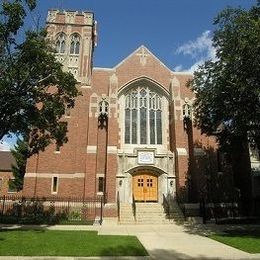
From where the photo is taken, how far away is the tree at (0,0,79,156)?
54.5 feet

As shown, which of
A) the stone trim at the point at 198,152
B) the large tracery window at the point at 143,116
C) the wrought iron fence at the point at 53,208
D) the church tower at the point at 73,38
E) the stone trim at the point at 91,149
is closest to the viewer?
the wrought iron fence at the point at 53,208

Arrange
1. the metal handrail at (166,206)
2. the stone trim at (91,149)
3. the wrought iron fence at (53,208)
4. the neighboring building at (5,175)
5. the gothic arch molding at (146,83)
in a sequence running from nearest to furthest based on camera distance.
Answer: the wrought iron fence at (53,208) → the metal handrail at (166,206) → the stone trim at (91,149) → the gothic arch molding at (146,83) → the neighboring building at (5,175)

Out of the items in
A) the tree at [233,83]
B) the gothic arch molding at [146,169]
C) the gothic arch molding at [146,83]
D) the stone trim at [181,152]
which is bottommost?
the gothic arch molding at [146,169]

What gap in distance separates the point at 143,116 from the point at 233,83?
1245 centimetres

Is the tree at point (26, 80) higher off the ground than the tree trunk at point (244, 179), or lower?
higher

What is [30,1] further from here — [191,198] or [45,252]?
[191,198]

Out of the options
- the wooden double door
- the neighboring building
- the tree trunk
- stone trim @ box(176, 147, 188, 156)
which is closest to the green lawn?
the wooden double door

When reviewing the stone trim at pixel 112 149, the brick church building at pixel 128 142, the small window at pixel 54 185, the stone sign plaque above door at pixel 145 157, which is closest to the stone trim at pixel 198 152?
the brick church building at pixel 128 142

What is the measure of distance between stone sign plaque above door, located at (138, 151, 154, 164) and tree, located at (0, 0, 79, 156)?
8.92 m

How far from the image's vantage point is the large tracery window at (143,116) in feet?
94.5

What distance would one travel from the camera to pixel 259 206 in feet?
93.3

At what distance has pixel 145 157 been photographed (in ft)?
88.0

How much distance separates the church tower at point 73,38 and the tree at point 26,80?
12.2 m

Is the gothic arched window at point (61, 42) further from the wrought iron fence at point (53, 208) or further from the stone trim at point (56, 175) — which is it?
the wrought iron fence at point (53, 208)
